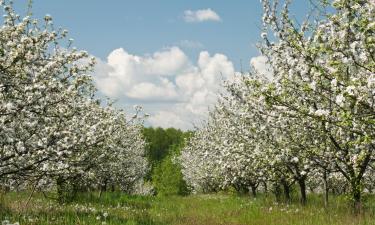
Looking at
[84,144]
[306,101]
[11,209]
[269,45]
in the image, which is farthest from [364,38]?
[11,209]

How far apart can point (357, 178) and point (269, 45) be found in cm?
458

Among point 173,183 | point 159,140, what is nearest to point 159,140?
point 159,140

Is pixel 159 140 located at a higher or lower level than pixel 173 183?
higher

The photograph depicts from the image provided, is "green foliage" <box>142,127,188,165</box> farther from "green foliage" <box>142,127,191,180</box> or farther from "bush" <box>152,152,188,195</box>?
"bush" <box>152,152,188,195</box>

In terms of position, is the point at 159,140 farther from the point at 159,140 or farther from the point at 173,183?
the point at 173,183

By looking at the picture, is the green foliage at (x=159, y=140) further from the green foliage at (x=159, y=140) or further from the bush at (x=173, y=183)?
the bush at (x=173, y=183)

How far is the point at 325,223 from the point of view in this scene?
13.7 m

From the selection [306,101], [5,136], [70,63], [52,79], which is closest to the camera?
[5,136]

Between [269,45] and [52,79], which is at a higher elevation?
[269,45]

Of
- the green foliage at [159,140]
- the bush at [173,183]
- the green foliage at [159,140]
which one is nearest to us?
the bush at [173,183]

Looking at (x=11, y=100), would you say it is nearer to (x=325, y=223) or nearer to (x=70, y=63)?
(x=70, y=63)

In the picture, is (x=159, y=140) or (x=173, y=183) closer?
(x=173, y=183)

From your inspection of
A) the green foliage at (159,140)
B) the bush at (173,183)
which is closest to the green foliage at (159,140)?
the green foliage at (159,140)

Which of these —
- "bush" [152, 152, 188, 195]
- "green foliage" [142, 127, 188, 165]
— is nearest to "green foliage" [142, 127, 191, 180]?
"green foliage" [142, 127, 188, 165]
